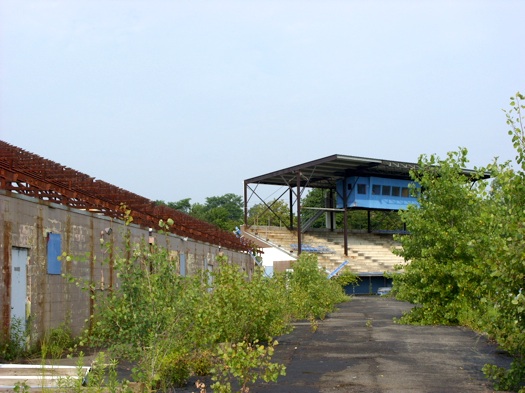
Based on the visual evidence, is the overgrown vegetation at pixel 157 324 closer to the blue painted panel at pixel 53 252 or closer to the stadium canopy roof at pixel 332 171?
the blue painted panel at pixel 53 252

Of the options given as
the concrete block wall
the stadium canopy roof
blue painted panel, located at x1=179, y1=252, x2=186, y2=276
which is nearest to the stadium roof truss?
the stadium canopy roof

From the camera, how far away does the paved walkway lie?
10.8m

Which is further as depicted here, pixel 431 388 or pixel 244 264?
pixel 244 264

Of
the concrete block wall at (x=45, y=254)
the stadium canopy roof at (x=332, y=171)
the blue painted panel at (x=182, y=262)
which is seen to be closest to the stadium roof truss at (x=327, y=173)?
the stadium canopy roof at (x=332, y=171)

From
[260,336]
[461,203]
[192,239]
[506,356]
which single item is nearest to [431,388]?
[506,356]

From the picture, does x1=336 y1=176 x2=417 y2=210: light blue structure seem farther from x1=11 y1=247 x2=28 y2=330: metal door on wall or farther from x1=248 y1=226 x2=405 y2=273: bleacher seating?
x1=11 y1=247 x2=28 y2=330: metal door on wall

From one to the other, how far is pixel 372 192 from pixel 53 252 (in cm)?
5062

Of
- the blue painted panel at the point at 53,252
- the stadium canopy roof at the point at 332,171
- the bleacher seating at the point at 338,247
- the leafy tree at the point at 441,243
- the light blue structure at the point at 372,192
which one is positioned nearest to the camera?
the blue painted panel at the point at 53,252

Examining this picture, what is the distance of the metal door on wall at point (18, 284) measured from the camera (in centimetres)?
1423

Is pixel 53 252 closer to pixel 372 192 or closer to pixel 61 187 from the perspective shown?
pixel 61 187

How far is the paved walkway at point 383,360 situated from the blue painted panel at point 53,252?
18.4 ft

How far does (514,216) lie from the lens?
9367 millimetres

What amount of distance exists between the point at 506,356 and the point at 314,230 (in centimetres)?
5491

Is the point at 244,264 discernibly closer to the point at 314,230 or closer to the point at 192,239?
the point at 192,239
